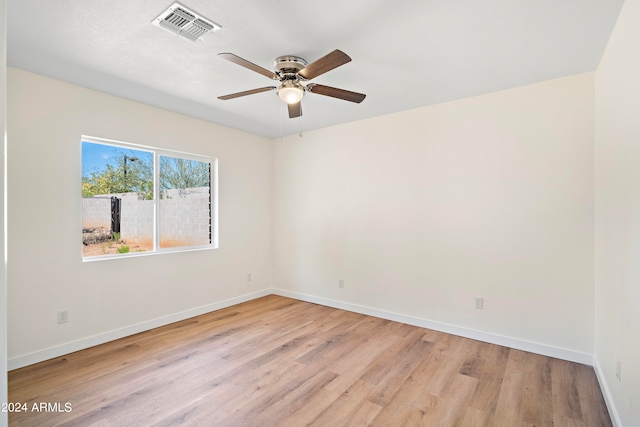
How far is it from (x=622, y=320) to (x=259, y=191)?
13.9 ft

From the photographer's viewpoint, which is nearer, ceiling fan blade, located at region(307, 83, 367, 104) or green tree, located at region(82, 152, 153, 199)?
ceiling fan blade, located at region(307, 83, 367, 104)

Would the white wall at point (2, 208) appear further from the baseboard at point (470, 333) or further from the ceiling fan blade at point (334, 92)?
the baseboard at point (470, 333)

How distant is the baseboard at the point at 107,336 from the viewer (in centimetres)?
259

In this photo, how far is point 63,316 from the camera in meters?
2.81

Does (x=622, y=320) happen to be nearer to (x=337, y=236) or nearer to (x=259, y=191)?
(x=337, y=236)

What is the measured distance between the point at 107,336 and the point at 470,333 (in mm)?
3787

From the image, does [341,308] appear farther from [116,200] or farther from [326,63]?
[326,63]

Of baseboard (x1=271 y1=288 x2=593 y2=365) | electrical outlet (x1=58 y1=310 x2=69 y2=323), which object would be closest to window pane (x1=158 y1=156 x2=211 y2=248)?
electrical outlet (x1=58 y1=310 x2=69 y2=323)

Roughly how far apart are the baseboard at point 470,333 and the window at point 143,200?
6.52 feet

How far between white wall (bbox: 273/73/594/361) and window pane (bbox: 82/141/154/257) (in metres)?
2.13

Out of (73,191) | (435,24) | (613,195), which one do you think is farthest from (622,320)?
(73,191)

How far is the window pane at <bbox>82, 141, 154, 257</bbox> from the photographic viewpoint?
3.07 meters

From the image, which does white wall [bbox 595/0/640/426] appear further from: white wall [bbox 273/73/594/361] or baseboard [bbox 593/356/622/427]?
white wall [bbox 273/73/594/361]

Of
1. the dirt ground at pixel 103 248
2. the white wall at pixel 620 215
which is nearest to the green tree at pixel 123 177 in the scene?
the dirt ground at pixel 103 248
